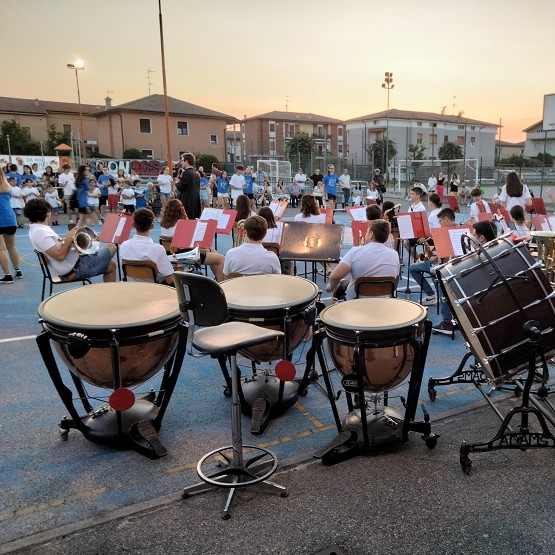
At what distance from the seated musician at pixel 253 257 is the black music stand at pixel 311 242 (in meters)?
1.15

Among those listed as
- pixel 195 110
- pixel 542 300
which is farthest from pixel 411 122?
pixel 542 300

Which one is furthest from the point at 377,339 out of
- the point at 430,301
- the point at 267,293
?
the point at 430,301

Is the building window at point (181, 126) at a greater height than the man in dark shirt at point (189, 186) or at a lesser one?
greater

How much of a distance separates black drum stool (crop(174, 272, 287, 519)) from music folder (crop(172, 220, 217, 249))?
12.8ft

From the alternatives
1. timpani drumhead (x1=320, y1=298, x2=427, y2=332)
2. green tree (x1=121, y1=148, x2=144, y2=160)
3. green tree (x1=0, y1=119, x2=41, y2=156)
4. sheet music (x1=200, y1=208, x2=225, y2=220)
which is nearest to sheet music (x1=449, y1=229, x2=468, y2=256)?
timpani drumhead (x1=320, y1=298, x2=427, y2=332)

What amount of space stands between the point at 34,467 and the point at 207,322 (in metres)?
1.80

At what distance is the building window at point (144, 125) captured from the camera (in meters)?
52.1

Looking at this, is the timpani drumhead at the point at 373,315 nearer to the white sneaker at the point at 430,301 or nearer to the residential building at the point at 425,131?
the white sneaker at the point at 430,301

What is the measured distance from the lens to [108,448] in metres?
3.66

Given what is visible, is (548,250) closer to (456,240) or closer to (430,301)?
(456,240)

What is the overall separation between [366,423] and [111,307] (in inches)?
74.8

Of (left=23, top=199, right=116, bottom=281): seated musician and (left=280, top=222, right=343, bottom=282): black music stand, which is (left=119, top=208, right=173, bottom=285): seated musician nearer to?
(left=23, top=199, right=116, bottom=281): seated musician

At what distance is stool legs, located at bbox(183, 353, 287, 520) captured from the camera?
9.55 ft

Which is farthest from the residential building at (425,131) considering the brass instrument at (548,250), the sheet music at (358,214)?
the brass instrument at (548,250)
